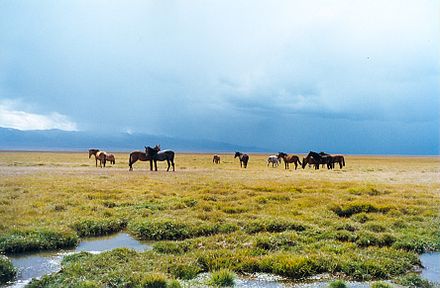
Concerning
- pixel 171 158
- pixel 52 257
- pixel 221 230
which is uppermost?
pixel 171 158

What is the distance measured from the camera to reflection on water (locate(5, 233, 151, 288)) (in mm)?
9164

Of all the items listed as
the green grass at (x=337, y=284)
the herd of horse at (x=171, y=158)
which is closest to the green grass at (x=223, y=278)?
the green grass at (x=337, y=284)

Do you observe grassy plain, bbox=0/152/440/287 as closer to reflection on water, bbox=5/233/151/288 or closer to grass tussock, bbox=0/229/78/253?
grass tussock, bbox=0/229/78/253

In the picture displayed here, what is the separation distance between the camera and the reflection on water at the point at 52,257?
9164mm

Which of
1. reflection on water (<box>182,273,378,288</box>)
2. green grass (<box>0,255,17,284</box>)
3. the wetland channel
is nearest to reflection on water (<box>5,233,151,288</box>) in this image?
the wetland channel

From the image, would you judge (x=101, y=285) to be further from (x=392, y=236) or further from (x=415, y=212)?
(x=415, y=212)

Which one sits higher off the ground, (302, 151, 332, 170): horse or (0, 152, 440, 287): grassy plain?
(302, 151, 332, 170): horse

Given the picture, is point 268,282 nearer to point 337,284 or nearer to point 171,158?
point 337,284

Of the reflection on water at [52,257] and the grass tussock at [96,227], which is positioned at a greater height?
the grass tussock at [96,227]

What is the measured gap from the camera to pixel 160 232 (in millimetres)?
12891

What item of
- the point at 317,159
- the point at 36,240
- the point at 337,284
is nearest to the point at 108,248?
→ the point at 36,240

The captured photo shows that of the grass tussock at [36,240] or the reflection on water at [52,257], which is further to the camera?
the grass tussock at [36,240]

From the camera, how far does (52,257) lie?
34.8 feet

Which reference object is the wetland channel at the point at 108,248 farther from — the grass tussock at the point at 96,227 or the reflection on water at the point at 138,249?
the grass tussock at the point at 96,227
